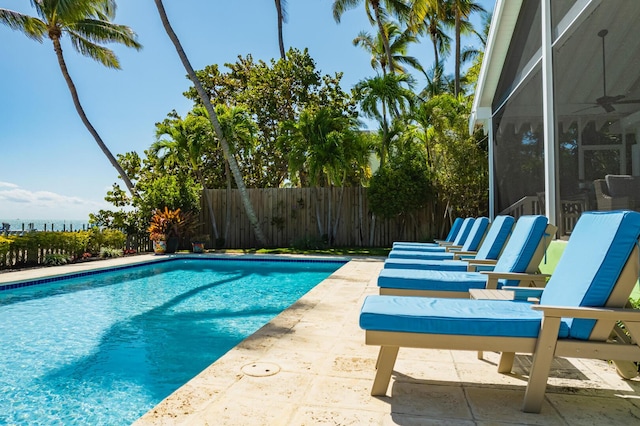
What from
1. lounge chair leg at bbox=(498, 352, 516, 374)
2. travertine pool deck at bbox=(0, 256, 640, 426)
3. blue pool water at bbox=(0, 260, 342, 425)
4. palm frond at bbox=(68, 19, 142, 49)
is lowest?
blue pool water at bbox=(0, 260, 342, 425)

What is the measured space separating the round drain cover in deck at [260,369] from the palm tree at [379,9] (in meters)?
→ 16.0

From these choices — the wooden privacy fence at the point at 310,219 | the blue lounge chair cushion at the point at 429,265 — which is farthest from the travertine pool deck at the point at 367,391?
the wooden privacy fence at the point at 310,219

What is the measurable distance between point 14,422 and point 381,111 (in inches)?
476

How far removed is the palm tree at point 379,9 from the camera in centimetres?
1703

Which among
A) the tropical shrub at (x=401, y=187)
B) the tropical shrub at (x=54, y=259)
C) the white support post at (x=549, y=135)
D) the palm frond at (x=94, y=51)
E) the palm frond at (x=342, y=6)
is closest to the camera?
the white support post at (x=549, y=135)

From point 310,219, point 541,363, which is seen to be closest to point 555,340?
point 541,363

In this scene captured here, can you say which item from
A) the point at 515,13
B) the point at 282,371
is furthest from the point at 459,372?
the point at 515,13

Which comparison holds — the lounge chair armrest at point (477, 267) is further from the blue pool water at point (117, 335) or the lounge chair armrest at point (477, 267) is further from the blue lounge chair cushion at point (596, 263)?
the blue pool water at point (117, 335)

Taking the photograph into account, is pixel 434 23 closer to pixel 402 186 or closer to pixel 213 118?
pixel 402 186

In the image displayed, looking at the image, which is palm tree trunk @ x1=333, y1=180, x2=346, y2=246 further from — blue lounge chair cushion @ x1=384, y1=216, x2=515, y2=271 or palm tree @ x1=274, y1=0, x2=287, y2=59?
blue lounge chair cushion @ x1=384, y1=216, x2=515, y2=271

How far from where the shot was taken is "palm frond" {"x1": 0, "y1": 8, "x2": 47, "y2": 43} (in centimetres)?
1352

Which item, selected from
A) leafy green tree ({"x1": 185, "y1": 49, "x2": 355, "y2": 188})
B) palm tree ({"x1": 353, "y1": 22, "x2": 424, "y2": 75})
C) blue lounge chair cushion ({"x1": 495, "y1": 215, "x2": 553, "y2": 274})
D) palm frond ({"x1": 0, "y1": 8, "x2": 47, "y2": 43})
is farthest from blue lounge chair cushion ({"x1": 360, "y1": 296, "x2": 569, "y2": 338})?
palm tree ({"x1": 353, "y1": 22, "x2": 424, "y2": 75})

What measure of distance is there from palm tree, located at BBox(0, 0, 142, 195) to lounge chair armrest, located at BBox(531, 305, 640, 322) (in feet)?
46.0

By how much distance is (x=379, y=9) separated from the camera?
58.9 ft
